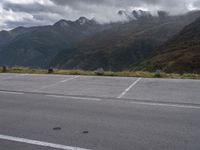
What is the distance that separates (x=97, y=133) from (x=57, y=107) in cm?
288

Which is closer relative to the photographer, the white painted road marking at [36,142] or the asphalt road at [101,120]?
the white painted road marking at [36,142]

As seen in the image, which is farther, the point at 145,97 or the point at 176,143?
the point at 145,97

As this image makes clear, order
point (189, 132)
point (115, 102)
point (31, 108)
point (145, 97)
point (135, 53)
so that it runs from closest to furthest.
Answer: point (189, 132) < point (31, 108) < point (115, 102) < point (145, 97) < point (135, 53)

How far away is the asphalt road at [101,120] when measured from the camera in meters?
5.08

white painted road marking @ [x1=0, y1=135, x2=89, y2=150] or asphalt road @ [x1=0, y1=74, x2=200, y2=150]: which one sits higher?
asphalt road @ [x1=0, y1=74, x2=200, y2=150]

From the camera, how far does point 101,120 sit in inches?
261

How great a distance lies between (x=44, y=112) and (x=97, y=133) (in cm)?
247

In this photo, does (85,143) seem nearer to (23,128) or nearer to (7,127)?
(23,128)

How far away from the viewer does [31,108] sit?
26.8ft

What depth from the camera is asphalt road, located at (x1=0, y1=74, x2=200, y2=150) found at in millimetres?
5078

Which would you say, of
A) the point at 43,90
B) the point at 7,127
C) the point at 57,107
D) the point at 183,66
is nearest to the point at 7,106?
the point at 57,107

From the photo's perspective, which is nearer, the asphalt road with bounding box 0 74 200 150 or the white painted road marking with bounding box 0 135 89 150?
the white painted road marking with bounding box 0 135 89 150

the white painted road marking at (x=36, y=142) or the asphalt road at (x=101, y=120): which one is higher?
the asphalt road at (x=101, y=120)

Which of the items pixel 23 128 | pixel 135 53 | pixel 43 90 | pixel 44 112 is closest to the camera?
pixel 23 128
